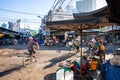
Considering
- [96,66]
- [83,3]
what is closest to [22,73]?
[96,66]

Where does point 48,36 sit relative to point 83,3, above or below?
below

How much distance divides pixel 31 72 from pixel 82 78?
3.35 meters

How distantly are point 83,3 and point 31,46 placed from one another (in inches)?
2691

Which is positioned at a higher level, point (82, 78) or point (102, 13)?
point (102, 13)

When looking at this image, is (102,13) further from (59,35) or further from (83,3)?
(83,3)

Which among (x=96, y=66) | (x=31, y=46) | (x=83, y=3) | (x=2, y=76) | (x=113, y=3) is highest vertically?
(x=83, y=3)

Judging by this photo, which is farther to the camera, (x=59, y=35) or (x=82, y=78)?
(x=59, y=35)

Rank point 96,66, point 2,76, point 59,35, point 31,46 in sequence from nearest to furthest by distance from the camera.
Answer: point 96,66 < point 2,76 < point 31,46 < point 59,35

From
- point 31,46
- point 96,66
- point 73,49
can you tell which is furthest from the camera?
point 73,49

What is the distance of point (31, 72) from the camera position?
1007cm

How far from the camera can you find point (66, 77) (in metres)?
7.51

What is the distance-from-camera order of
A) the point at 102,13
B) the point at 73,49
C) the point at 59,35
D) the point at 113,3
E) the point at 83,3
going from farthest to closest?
the point at 83,3
the point at 59,35
the point at 73,49
the point at 102,13
the point at 113,3

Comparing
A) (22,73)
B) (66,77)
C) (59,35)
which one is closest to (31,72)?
(22,73)

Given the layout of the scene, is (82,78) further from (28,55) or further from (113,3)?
(28,55)
